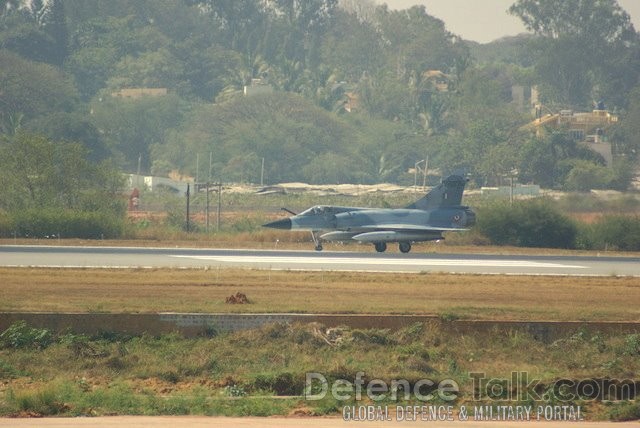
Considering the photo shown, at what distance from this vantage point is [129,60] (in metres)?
139

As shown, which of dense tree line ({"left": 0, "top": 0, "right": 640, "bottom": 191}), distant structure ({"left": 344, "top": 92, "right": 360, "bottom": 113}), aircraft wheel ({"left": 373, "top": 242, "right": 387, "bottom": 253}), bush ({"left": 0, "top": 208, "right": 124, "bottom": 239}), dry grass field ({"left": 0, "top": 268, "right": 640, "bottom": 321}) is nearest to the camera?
dry grass field ({"left": 0, "top": 268, "right": 640, "bottom": 321})

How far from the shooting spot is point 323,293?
32.1 meters

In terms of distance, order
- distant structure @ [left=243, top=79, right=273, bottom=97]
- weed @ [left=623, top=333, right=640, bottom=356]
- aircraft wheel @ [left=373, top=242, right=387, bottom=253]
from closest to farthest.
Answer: weed @ [left=623, top=333, right=640, bottom=356]
aircraft wheel @ [left=373, top=242, right=387, bottom=253]
distant structure @ [left=243, top=79, right=273, bottom=97]

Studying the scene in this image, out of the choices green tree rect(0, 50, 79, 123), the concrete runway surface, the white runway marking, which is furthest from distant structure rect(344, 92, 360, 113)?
the concrete runway surface

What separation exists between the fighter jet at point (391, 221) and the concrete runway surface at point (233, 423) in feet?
92.5

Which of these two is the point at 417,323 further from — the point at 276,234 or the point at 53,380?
the point at 276,234

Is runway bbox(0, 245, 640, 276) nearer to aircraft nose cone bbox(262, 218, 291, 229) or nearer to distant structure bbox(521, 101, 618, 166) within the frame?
aircraft nose cone bbox(262, 218, 291, 229)

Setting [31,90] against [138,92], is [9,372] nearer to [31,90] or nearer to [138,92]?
[31,90]

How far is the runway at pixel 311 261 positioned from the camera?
133ft

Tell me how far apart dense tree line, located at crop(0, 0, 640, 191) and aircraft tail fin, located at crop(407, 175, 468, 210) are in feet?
69.9

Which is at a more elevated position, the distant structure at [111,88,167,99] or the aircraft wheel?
the distant structure at [111,88,167,99]

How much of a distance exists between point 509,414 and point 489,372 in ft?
11.2

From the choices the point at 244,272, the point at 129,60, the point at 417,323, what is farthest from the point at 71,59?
the point at 417,323

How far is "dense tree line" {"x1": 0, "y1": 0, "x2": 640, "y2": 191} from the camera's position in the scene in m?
107
